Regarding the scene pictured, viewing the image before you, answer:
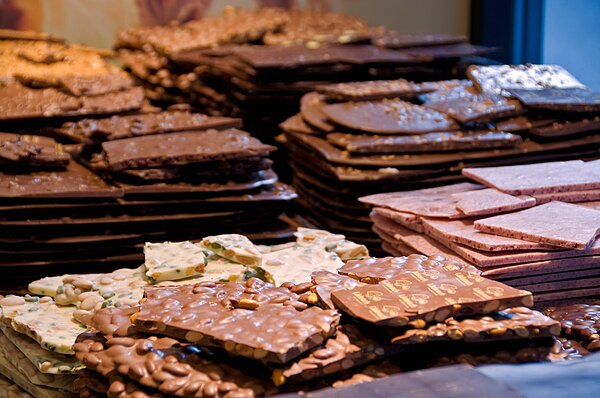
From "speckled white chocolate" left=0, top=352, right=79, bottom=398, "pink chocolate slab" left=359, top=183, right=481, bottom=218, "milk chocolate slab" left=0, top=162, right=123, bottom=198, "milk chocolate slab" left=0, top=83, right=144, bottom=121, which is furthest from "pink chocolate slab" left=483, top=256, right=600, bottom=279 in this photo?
"milk chocolate slab" left=0, top=83, right=144, bottom=121

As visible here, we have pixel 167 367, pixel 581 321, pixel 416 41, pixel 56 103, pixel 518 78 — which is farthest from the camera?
pixel 416 41

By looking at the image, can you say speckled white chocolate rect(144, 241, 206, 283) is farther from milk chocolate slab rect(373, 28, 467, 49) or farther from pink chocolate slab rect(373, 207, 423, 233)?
milk chocolate slab rect(373, 28, 467, 49)

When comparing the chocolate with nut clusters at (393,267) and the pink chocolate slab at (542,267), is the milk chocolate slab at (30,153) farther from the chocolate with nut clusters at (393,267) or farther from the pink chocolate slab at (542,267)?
the pink chocolate slab at (542,267)

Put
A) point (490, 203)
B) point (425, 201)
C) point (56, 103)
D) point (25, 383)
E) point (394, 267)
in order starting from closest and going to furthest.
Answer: point (394, 267) < point (25, 383) < point (490, 203) < point (425, 201) < point (56, 103)

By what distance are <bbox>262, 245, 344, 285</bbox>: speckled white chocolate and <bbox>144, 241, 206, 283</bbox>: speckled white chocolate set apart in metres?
0.21

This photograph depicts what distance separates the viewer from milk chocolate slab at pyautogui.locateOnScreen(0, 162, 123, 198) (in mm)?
3188

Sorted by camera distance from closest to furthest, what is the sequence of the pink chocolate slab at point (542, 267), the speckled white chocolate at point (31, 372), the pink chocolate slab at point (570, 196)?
the speckled white chocolate at point (31, 372)
the pink chocolate slab at point (542, 267)
the pink chocolate slab at point (570, 196)

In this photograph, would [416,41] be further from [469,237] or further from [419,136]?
[469,237]

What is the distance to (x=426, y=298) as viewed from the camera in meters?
2.10

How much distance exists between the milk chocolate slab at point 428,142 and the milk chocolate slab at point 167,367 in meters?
1.67

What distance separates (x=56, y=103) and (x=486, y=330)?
263 cm

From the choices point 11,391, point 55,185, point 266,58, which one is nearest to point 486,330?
point 11,391

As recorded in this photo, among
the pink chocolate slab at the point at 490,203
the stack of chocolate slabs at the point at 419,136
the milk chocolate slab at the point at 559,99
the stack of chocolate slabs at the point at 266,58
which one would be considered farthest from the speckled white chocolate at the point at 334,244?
the stack of chocolate slabs at the point at 266,58

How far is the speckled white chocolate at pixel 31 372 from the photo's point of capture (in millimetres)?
2486
